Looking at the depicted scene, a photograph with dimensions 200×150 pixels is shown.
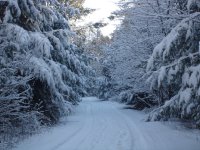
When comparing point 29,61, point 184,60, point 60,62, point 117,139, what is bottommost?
point 117,139

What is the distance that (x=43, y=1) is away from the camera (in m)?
18.0

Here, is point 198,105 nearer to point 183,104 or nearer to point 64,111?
point 183,104

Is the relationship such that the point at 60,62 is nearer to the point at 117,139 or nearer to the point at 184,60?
the point at 117,139

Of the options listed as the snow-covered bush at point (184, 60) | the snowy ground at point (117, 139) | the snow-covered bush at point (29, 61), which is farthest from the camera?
the snow-covered bush at point (29, 61)

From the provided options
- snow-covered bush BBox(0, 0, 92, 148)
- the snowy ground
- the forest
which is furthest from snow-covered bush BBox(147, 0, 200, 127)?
snow-covered bush BBox(0, 0, 92, 148)

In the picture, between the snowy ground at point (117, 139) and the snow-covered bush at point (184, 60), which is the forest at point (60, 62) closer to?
the snow-covered bush at point (184, 60)

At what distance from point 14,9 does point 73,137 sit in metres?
5.33

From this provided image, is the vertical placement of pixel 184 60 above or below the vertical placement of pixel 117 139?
above

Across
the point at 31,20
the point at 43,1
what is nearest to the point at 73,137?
the point at 31,20

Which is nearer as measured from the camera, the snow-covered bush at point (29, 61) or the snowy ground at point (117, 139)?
the snowy ground at point (117, 139)

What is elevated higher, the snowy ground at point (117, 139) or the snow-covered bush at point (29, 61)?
the snow-covered bush at point (29, 61)

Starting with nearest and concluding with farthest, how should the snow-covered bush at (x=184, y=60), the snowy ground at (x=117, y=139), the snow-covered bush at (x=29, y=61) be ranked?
the snow-covered bush at (x=184, y=60) < the snowy ground at (x=117, y=139) < the snow-covered bush at (x=29, y=61)

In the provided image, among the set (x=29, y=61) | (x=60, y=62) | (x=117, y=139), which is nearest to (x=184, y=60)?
(x=117, y=139)

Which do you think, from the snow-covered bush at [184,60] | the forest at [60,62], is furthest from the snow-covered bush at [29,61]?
the snow-covered bush at [184,60]
